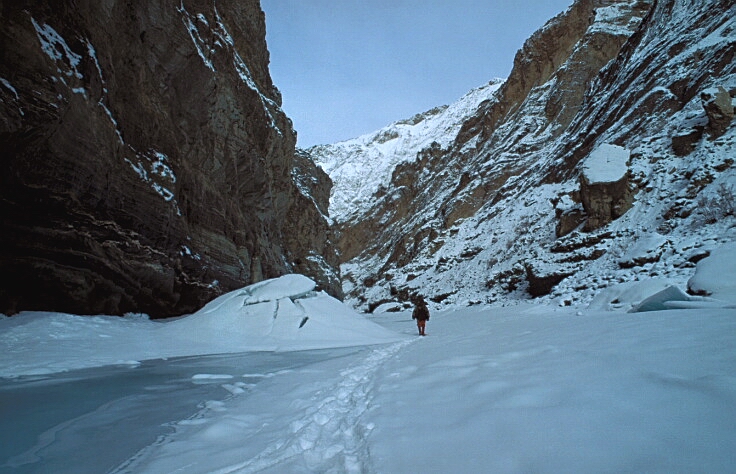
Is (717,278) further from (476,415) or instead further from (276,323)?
(276,323)

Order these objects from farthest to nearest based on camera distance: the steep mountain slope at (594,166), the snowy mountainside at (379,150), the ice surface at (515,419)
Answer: the snowy mountainside at (379,150), the steep mountain slope at (594,166), the ice surface at (515,419)

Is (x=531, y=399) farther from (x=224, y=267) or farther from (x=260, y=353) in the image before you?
(x=224, y=267)

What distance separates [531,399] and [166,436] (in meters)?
2.57

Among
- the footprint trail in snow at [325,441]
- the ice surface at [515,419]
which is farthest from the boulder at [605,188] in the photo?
the footprint trail in snow at [325,441]

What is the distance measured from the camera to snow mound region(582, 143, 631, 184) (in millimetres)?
16250

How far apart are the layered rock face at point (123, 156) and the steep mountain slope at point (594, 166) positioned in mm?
15195

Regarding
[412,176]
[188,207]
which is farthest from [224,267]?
[412,176]

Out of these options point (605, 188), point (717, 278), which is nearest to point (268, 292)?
point (717, 278)

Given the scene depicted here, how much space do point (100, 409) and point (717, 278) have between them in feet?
33.2

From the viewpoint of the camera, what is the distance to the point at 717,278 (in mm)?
6754

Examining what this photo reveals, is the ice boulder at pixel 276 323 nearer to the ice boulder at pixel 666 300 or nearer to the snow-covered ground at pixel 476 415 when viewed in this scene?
the snow-covered ground at pixel 476 415

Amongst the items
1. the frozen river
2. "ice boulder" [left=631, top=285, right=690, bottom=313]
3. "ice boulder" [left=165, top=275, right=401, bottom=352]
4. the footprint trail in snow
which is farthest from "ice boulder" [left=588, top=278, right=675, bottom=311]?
the frozen river

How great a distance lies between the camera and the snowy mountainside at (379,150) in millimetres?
97163

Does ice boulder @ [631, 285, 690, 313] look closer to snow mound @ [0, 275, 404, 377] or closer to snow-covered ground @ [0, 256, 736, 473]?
snow-covered ground @ [0, 256, 736, 473]
